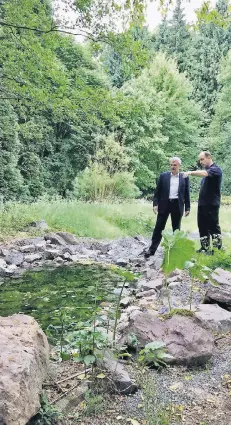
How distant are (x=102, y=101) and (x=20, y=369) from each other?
813 cm

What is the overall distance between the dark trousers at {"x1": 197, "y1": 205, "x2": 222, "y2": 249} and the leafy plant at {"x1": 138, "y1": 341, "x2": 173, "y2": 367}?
3867 millimetres

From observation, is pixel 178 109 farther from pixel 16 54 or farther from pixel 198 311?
pixel 198 311

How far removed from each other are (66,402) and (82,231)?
954 cm

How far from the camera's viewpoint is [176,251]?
143 inches

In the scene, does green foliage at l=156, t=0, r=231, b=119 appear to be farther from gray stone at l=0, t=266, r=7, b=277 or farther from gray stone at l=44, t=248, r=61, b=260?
gray stone at l=0, t=266, r=7, b=277

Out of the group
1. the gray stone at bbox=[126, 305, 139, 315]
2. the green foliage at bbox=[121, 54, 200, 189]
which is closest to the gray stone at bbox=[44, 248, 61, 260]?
the gray stone at bbox=[126, 305, 139, 315]

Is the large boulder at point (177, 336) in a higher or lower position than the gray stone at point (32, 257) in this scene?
higher

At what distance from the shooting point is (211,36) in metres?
39.4

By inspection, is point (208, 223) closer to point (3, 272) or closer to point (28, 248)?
point (3, 272)

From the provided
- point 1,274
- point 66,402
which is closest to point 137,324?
point 66,402

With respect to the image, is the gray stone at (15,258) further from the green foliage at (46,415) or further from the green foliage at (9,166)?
the green foliage at (9,166)

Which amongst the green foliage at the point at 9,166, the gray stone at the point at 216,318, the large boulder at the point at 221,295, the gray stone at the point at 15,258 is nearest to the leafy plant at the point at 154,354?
the gray stone at the point at 216,318

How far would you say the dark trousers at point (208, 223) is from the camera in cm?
657

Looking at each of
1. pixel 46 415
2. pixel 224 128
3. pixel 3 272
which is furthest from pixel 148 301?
pixel 224 128
